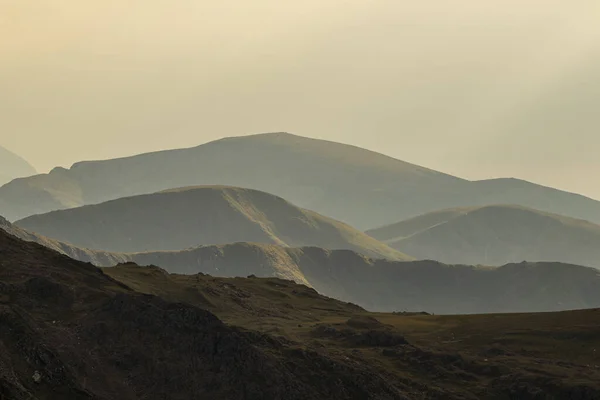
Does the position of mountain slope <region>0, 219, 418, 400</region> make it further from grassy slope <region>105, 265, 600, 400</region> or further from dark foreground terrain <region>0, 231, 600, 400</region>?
grassy slope <region>105, 265, 600, 400</region>

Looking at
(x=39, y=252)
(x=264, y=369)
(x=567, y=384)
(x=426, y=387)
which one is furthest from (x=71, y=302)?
(x=567, y=384)

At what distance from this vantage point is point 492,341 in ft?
358

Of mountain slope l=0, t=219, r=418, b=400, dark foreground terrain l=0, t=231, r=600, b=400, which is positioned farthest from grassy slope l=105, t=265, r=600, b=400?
mountain slope l=0, t=219, r=418, b=400

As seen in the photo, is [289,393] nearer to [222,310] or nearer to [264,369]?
[264,369]

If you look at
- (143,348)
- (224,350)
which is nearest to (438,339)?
(224,350)

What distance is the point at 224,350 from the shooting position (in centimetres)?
8519

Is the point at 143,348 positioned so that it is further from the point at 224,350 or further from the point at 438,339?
the point at 438,339

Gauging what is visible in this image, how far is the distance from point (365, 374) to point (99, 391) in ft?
90.4

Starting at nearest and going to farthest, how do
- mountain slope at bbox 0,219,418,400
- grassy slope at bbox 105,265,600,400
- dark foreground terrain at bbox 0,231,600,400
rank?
dark foreground terrain at bbox 0,231,600,400 < mountain slope at bbox 0,219,418,400 < grassy slope at bbox 105,265,600,400

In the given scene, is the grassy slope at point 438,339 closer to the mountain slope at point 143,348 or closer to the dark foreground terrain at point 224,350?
the dark foreground terrain at point 224,350

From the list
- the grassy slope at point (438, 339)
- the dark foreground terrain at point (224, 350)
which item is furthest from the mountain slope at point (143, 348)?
→ the grassy slope at point (438, 339)

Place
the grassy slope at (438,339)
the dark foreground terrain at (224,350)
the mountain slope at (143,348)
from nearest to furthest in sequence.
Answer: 1. the dark foreground terrain at (224,350)
2. the mountain slope at (143,348)
3. the grassy slope at (438,339)

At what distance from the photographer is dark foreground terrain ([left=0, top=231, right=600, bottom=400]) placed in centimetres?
7706

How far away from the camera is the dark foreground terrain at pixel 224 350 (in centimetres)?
7706
